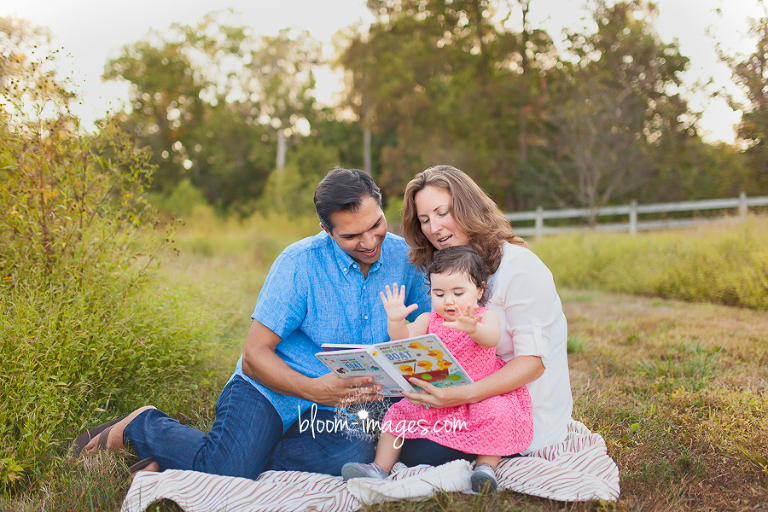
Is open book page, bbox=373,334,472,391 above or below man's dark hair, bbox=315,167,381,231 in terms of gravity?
below

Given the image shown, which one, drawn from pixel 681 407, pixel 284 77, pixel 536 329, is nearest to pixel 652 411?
pixel 681 407

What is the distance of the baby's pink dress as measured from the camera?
234 cm

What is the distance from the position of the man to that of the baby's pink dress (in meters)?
0.20

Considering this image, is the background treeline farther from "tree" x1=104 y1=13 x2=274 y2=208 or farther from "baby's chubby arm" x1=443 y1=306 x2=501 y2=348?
"baby's chubby arm" x1=443 y1=306 x2=501 y2=348

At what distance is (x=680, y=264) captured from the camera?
7.91 m

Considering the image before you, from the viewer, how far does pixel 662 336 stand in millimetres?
5062

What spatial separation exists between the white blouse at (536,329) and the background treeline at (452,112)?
7.56m

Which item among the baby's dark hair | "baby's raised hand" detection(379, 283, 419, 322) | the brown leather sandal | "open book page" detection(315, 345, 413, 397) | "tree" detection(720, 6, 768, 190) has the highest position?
"tree" detection(720, 6, 768, 190)

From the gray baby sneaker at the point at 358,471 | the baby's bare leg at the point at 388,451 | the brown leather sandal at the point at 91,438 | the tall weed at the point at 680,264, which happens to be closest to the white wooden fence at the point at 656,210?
the tall weed at the point at 680,264

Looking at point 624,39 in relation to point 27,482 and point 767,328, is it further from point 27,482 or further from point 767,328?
point 27,482

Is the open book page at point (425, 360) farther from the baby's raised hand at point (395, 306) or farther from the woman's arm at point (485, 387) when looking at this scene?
the baby's raised hand at point (395, 306)

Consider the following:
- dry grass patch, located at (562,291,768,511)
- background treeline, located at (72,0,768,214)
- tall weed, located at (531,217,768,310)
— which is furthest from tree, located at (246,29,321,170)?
dry grass patch, located at (562,291,768,511)

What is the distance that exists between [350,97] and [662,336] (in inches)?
963

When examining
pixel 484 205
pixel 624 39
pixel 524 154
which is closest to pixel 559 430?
pixel 484 205
